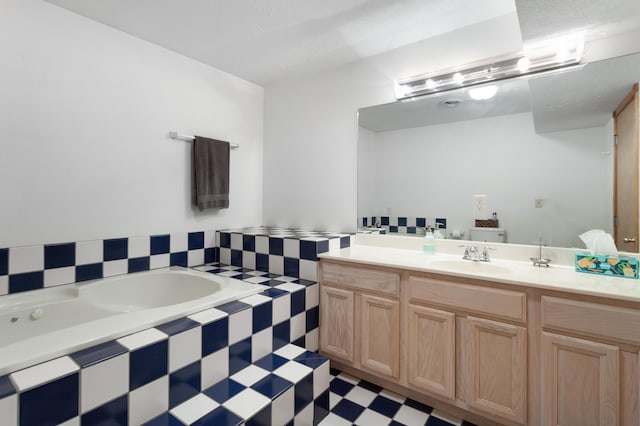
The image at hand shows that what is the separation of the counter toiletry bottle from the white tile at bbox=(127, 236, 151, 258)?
1.90 meters

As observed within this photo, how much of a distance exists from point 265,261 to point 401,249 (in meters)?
1.00

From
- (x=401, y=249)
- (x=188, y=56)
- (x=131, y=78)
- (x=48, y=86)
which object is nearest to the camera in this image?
(x=48, y=86)

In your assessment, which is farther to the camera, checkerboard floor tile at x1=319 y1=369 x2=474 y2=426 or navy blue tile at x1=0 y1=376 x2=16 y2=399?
checkerboard floor tile at x1=319 y1=369 x2=474 y2=426

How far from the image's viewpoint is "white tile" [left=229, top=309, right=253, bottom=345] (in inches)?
58.4

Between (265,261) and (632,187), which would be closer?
(632,187)

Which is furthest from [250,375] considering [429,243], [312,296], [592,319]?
[592,319]

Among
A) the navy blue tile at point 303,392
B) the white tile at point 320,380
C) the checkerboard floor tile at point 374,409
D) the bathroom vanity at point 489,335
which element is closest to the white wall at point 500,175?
the bathroom vanity at point 489,335

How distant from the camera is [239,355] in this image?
1513mm

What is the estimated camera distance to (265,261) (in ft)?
7.58

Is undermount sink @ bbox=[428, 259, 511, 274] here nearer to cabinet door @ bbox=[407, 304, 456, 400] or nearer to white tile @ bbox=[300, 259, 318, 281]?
cabinet door @ bbox=[407, 304, 456, 400]

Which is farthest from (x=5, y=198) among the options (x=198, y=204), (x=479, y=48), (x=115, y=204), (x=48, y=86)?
(x=479, y=48)

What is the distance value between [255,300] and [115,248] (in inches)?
41.6

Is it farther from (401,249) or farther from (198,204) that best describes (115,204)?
(401,249)

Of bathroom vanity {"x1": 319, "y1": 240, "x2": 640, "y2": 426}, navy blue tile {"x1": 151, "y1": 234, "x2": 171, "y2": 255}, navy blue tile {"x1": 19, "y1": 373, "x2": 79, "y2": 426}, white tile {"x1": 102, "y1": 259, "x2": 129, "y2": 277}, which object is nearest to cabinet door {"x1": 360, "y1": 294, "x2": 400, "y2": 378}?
bathroom vanity {"x1": 319, "y1": 240, "x2": 640, "y2": 426}
